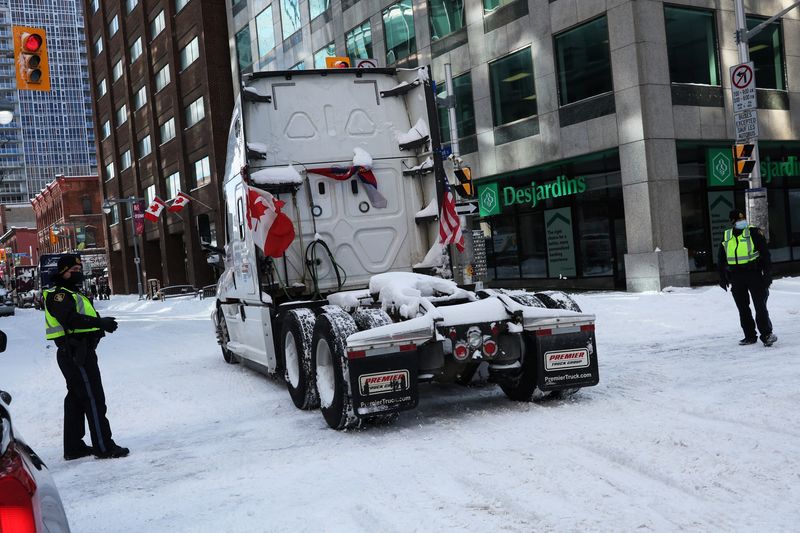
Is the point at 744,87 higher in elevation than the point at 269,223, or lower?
higher

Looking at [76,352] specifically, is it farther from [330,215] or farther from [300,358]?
[330,215]

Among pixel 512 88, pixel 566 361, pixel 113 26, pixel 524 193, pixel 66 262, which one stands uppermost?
pixel 113 26

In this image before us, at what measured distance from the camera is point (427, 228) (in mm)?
9258

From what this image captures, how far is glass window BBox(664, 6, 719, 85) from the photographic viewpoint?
19.3 meters

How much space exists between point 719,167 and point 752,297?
39.2 feet

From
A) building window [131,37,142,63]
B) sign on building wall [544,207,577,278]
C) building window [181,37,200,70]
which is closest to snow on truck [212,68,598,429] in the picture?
sign on building wall [544,207,577,278]

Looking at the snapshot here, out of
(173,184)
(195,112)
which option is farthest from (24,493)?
(173,184)

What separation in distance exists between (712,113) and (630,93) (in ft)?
8.47

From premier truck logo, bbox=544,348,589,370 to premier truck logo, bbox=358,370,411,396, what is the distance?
1.30 m

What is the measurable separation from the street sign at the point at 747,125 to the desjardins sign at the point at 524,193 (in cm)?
532

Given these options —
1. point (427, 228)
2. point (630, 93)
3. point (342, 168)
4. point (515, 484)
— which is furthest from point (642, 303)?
point (515, 484)

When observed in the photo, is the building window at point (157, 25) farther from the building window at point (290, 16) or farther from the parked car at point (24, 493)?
the parked car at point (24, 493)

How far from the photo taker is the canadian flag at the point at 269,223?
8.24 m

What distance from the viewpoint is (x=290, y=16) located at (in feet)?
113
